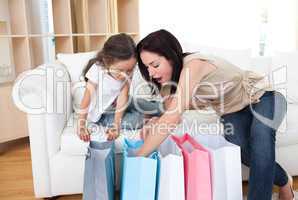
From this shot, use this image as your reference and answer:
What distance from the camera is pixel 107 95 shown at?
172 cm

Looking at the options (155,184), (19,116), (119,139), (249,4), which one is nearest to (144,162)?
(155,184)

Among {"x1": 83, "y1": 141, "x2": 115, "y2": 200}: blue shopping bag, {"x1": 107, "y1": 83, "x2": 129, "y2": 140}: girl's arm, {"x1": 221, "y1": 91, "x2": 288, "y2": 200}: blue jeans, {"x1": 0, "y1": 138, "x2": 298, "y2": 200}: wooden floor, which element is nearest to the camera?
{"x1": 83, "y1": 141, "x2": 115, "y2": 200}: blue shopping bag

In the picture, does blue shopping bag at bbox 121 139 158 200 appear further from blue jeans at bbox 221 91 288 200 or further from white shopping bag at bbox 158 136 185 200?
blue jeans at bbox 221 91 288 200

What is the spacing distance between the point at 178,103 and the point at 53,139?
2.43ft

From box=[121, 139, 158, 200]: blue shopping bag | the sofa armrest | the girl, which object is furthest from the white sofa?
box=[121, 139, 158, 200]: blue shopping bag

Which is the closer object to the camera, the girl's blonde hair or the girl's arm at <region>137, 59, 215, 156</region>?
the girl's arm at <region>137, 59, 215, 156</region>

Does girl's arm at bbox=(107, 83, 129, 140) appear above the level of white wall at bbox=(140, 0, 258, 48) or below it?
below

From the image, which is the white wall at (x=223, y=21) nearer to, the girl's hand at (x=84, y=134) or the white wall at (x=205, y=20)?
the white wall at (x=205, y=20)

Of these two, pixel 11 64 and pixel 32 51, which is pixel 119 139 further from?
pixel 32 51

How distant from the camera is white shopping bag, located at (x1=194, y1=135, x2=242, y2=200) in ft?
3.45

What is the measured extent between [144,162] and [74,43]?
1910 millimetres

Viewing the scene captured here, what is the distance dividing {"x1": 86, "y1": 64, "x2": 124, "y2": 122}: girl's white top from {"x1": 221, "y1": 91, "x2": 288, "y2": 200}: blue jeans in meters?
0.65

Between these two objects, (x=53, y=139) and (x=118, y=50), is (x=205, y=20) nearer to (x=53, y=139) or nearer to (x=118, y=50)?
(x=118, y=50)

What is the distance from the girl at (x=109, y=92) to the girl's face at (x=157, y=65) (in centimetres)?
34
